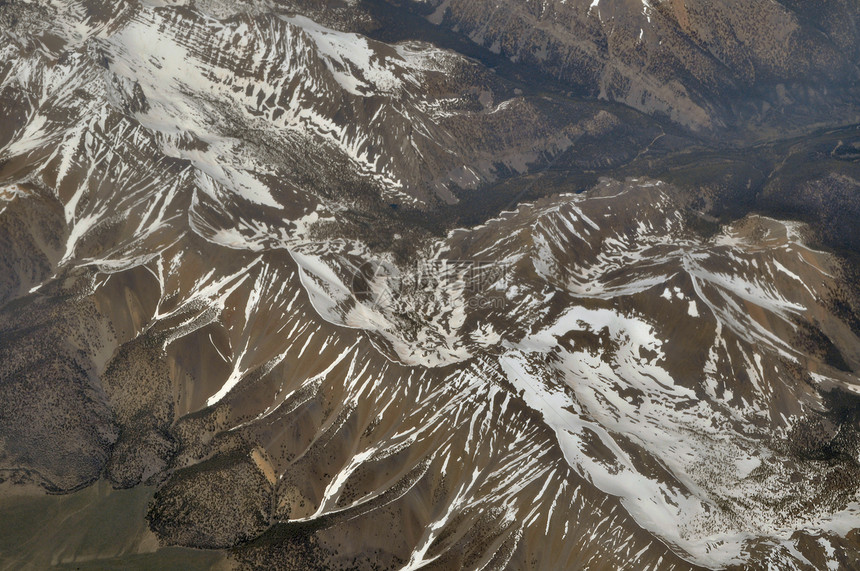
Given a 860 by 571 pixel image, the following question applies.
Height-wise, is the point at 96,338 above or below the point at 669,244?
below

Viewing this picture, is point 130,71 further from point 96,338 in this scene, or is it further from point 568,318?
point 568,318

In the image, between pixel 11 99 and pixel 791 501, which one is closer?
pixel 791 501

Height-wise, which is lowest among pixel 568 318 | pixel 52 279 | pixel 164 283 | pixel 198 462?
pixel 198 462

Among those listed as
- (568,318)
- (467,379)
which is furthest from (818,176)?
(467,379)

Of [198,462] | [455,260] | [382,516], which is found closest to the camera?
[382,516]

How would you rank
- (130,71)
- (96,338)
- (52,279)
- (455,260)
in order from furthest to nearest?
(130,71)
(455,260)
(52,279)
(96,338)

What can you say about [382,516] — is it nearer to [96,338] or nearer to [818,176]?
[96,338]
